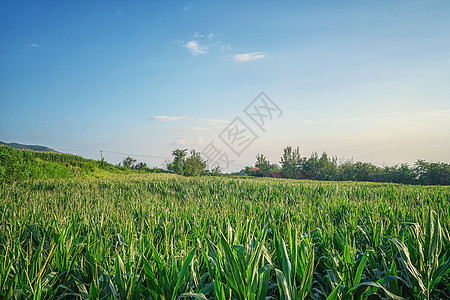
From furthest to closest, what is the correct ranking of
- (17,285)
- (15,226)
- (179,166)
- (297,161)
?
(297,161), (179,166), (15,226), (17,285)

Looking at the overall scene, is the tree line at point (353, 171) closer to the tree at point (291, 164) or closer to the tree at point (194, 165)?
the tree at point (291, 164)

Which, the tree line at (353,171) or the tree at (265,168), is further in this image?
the tree at (265,168)

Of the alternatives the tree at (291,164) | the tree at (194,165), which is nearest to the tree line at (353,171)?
the tree at (291,164)

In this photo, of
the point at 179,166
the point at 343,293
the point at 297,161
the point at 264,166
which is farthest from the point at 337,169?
the point at 343,293

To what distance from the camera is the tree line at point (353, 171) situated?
2112 centimetres

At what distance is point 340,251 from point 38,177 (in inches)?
692

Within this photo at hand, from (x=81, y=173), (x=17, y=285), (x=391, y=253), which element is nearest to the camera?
(x=17, y=285)

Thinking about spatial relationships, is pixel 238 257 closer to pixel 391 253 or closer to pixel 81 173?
pixel 391 253

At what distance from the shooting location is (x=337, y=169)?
2956cm

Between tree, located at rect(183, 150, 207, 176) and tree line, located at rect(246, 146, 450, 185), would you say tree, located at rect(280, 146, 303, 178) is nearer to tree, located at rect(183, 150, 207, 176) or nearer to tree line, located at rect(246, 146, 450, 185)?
tree line, located at rect(246, 146, 450, 185)

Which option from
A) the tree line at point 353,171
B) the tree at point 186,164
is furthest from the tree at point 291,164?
the tree at point 186,164

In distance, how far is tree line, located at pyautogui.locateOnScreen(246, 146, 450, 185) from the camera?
2112cm

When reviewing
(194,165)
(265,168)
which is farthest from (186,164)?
(265,168)

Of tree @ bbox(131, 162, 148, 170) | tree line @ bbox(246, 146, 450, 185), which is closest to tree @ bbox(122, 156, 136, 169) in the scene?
tree @ bbox(131, 162, 148, 170)
